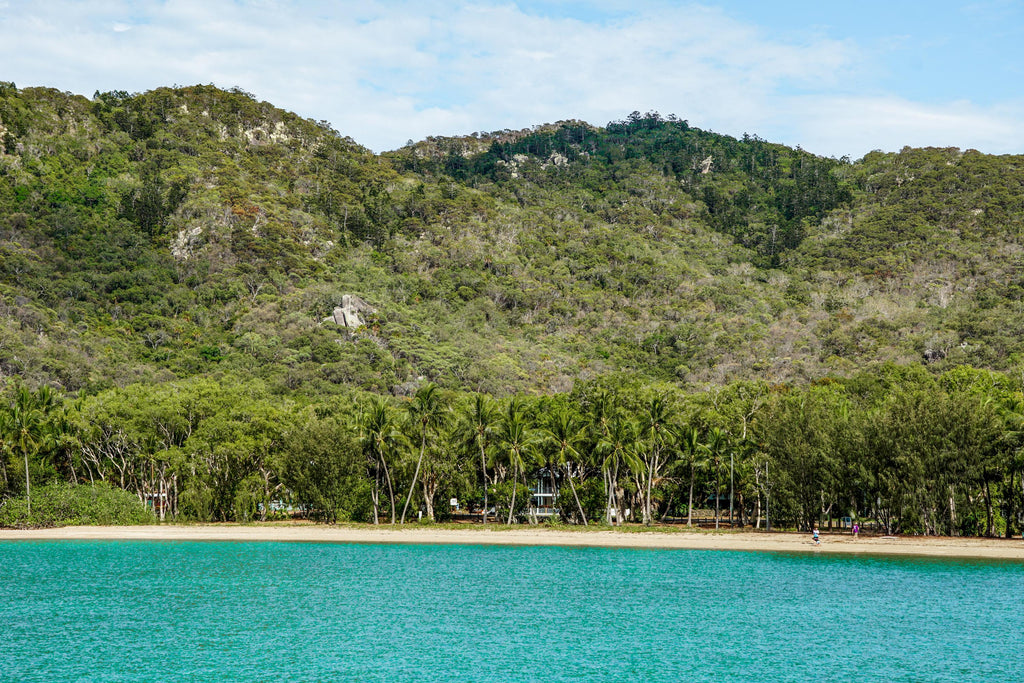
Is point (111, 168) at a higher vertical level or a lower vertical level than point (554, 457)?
higher

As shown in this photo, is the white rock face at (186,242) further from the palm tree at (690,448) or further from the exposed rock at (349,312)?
the palm tree at (690,448)

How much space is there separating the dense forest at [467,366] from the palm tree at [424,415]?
1.27 ft

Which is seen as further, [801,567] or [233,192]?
[233,192]

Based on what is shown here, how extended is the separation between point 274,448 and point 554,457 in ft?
85.3

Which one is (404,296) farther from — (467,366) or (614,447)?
(614,447)

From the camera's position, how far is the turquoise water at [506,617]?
34781mm

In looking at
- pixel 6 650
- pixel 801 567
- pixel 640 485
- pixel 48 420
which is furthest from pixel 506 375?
pixel 6 650

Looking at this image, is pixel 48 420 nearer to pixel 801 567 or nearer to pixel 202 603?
pixel 202 603

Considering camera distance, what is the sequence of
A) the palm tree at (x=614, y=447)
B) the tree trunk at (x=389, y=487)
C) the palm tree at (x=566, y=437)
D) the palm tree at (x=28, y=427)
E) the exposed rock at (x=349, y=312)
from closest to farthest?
the palm tree at (x=614, y=447) < the palm tree at (x=28, y=427) < the palm tree at (x=566, y=437) < the tree trunk at (x=389, y=487) < the exposed rock at (x=349, y=312)

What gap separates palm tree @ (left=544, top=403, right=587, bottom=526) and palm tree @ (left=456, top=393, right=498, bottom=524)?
5.08 metres

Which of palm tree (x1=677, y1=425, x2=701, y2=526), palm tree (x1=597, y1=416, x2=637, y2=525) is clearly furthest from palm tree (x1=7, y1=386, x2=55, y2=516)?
palm tree (x1=677, y1=425, x2=701, y2=526)

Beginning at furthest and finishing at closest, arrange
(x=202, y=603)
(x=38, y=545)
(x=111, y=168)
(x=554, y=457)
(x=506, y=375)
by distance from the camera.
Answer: (x=111, y=168), (x=506, y=375), (x=554, y=457), (x=38, y=545), (x=202, y=603)

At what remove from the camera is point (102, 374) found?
391ft

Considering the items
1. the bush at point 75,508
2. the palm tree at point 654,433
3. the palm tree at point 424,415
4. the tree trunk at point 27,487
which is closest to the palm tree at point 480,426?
the palm tree at point 424,415
